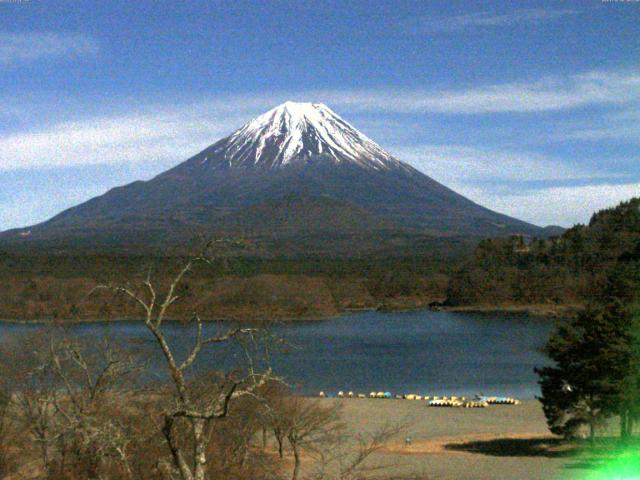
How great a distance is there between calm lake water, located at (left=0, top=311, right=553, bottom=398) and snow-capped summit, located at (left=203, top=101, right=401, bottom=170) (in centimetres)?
9461

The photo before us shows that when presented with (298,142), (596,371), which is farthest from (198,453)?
(298,142)

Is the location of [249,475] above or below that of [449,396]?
above

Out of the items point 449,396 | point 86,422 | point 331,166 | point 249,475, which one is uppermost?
point 331,166

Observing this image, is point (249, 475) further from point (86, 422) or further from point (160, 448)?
point (86, 422)

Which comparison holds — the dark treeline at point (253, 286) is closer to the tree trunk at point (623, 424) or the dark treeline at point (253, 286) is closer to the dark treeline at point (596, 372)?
the dark treeline at point (596, 372)

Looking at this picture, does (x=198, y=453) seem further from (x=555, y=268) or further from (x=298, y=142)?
(x=298, y=142)

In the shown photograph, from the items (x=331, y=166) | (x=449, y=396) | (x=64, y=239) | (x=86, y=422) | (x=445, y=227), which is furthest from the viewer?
(x=331, y=166)

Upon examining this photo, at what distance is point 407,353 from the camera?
128 feet

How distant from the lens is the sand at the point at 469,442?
14.6 meters

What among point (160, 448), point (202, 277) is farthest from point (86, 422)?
point (202, 277)

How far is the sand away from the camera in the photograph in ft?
47.9

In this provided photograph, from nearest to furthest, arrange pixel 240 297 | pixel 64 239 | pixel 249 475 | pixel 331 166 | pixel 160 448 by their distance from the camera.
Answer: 1. pixel 160 448
2. pixel 249 475
3. pixel 240 297
4. pixel 64 239
5. pixel 331 166

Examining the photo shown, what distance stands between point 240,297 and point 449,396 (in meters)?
32.7

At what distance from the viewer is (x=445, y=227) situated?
12950cm
